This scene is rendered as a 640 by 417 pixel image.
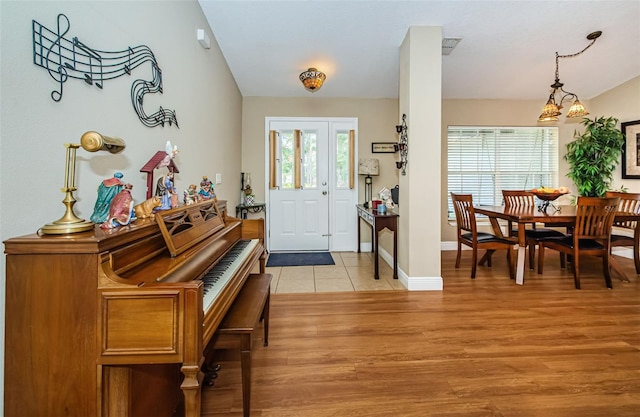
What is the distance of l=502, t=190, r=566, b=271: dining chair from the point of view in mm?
3656

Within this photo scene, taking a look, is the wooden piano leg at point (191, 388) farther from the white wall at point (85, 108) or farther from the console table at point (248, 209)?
the console table at point (248, 209)

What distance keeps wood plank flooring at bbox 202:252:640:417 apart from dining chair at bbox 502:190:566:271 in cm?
86

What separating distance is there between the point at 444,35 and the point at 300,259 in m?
3.26

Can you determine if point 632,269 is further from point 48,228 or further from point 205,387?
point 48,228

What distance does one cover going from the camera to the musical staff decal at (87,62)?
1111 mm

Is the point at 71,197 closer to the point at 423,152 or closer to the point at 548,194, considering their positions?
the point at 423,152

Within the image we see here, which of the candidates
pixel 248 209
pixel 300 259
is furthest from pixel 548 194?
pixel 248 209

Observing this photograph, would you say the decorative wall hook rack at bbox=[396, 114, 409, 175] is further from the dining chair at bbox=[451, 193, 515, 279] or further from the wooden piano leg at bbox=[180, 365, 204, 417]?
the wooden piano leg at bbox=[180, 365, 204, 417]

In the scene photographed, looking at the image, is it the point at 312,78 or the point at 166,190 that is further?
the point at 312,78

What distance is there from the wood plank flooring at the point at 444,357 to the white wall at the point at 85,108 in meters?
1.18

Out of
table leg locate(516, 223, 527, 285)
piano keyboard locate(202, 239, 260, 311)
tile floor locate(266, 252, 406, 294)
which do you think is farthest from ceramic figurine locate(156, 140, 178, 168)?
table leg locate(516, 223, 527, 285)

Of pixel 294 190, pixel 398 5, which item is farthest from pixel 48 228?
pixel 294 190

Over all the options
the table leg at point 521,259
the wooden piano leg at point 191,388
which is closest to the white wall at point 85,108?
the wooden piano leg at point 191,388

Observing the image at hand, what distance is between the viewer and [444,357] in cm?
183
